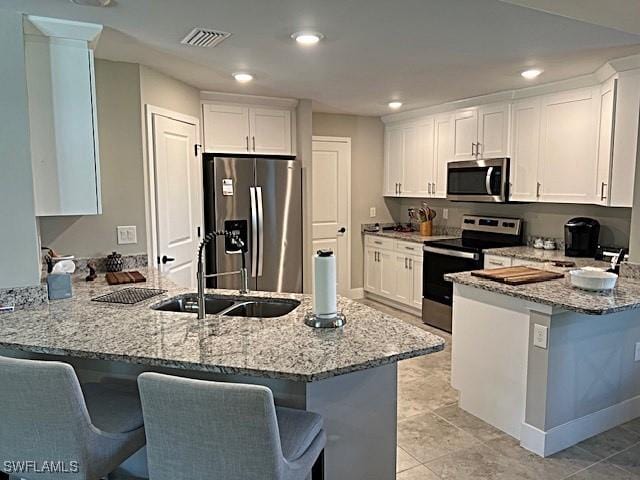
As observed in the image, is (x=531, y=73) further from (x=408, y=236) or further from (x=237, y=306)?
(x=237, y=306)

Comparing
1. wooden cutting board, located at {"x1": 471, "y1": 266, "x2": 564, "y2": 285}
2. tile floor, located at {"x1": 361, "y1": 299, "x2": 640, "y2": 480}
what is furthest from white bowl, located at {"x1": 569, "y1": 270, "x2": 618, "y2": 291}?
tile floor, located at {"x1": 361, "y1": 299, "x2": 640, "y2": 480}

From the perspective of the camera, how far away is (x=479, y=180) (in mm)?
4734

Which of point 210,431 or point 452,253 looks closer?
point 210,431

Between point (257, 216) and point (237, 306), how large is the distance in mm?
2226

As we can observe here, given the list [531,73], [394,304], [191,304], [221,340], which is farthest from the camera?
[394,304]

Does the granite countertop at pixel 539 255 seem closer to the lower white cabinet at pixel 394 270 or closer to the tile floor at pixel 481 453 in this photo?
the lower white cabinet at pixel 394 270

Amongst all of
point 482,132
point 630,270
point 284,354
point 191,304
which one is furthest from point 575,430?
point 482,132

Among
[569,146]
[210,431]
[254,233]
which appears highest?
[569,146]

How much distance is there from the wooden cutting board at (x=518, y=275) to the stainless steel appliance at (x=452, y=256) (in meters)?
1.29

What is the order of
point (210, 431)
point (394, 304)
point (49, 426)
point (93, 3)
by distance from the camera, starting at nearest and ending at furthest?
point (210, 431) < point (49, 426) < point (93, 3) < point (394, 304)

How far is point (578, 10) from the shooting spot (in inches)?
90.5

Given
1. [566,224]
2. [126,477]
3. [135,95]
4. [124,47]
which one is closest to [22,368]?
[126,477]

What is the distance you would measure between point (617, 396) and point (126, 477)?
2.84 metres

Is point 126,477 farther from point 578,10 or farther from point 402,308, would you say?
point 402,308
